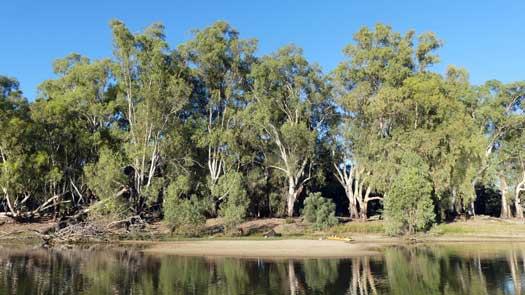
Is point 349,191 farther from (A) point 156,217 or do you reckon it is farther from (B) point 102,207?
(B) point 102,207

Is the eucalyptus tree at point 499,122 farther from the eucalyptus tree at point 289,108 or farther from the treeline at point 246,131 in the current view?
the eucalyptus tree at point 289,108

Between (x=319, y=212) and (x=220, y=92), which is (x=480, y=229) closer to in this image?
(x=319, y=212)

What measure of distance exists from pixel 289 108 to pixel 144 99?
18.2m

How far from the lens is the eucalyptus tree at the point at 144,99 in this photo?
52875mm

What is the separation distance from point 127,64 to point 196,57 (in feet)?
30.7

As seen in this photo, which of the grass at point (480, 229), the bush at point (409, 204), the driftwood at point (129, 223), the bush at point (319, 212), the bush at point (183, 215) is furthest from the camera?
the bush at point (319, 212)

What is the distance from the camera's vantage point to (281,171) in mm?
62406

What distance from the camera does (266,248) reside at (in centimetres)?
3834

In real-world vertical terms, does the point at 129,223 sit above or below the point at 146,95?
below

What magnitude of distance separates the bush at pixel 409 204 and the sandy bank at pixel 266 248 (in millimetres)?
6241

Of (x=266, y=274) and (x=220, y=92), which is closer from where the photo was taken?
(x=266, y=274)

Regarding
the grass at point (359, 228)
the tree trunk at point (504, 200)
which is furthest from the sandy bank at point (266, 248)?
the tree trunk at point (504, 200)

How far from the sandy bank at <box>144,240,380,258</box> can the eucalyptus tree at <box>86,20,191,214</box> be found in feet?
41.5

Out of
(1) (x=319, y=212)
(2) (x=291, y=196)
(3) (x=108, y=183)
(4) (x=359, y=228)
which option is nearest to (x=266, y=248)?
(1) (x=319, y=212)
